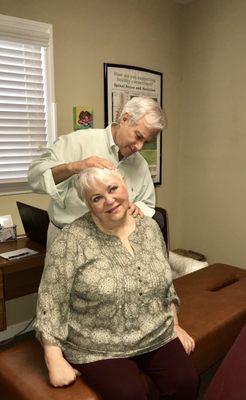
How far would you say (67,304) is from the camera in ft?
4.31

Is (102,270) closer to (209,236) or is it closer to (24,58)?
(24,58)

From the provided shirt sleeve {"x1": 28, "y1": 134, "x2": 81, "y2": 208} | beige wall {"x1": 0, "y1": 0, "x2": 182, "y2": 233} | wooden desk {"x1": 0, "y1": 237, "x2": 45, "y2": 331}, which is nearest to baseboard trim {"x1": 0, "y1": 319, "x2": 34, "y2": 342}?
wooden desk {"x1": 0, "y1": 237, "x2": 45, "y2": 331}

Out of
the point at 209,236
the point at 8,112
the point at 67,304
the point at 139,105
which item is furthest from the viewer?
the point at 209,236

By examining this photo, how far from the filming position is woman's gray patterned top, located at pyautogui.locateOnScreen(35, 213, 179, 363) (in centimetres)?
129

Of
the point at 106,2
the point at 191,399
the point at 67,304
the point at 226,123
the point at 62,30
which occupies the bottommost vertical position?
the point at 191,399

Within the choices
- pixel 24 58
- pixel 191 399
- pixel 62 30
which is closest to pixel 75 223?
pixel 191 399

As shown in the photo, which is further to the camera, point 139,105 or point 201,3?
point 201,3

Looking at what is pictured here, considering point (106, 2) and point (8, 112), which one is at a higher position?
point (106, 2)

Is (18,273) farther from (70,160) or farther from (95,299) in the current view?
(95,299)

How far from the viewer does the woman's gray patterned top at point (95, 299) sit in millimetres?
1292

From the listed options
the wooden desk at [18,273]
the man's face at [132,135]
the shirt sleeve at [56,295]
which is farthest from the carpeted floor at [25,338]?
the man's face at [132,135]

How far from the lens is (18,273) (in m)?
2.36

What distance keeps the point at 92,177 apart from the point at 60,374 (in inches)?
27.3

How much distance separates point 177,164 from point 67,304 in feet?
7.35
